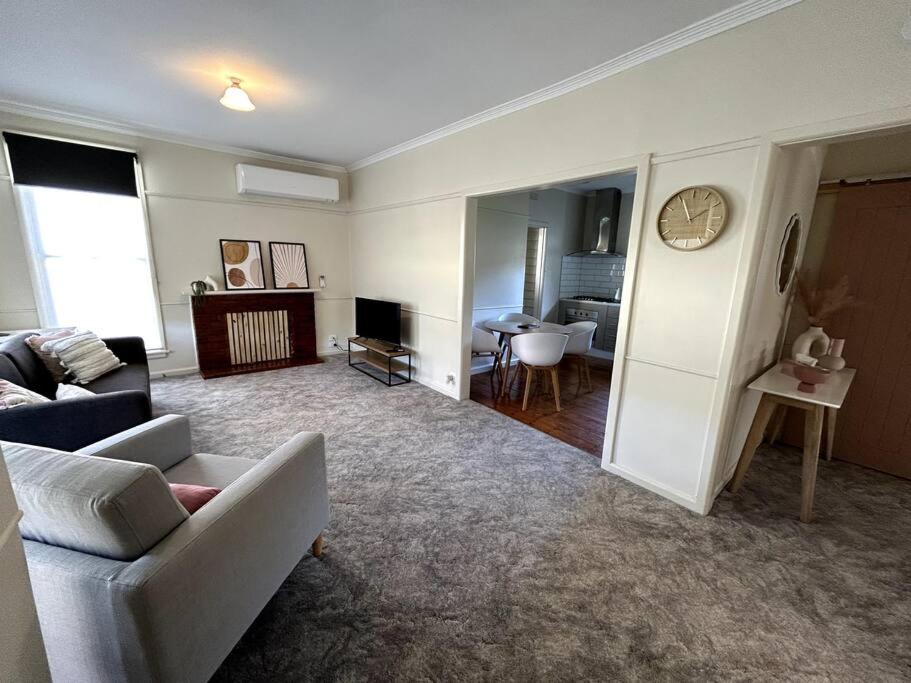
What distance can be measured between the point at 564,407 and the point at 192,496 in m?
3.26

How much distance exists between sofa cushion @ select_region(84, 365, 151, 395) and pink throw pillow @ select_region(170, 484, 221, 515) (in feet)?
6.23

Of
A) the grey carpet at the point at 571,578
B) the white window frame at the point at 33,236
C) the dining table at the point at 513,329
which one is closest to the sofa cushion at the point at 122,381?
the grey carpet at the point at 571,578

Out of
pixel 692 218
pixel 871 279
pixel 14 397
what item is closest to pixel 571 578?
pixel 692 218

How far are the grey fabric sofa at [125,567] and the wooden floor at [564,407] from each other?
2.51m

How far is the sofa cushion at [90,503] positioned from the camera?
2.96 feet

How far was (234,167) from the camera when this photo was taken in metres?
4.50

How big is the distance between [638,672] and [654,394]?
58.1 inches

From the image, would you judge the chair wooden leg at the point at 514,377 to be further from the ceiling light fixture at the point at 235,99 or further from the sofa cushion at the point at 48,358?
the sofa cushion at the point at 48,358

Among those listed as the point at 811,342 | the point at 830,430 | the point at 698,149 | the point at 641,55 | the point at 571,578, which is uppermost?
the point at 641,55

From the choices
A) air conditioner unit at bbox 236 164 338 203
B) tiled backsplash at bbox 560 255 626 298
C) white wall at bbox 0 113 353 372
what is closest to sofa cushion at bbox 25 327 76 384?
white wall at bbox 0 113 353 372

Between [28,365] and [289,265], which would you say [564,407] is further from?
[28,365]

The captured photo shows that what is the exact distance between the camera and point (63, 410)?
1975mm

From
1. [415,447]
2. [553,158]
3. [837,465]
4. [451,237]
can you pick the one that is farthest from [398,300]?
[837,465]

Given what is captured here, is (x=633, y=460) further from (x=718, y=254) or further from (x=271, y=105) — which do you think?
(x=271, y=105)
